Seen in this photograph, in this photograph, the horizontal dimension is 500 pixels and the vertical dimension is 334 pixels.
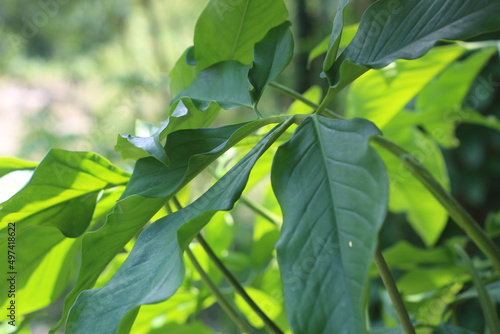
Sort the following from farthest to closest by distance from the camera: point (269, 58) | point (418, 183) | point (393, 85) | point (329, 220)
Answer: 1. point (418, 183)
2. point (393, 85)
3. point (269, 58)
4. point (329, 220)

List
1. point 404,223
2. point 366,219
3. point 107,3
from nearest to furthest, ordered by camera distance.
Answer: point 366,219, point 404,223, point 107,3

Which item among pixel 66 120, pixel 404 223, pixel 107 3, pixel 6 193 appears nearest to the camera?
pixel 6 193

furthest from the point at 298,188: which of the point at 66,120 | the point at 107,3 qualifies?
the point at 66,120

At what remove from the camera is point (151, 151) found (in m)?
0.29

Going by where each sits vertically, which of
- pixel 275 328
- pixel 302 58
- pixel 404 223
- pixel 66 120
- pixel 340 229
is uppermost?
pixel 340 229

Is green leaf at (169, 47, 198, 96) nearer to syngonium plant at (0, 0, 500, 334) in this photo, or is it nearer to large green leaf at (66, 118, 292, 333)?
syngonium plant at (0, 0, 500, 334)

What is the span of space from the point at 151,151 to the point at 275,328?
171 millimetres

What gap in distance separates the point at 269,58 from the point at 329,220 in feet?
0.51

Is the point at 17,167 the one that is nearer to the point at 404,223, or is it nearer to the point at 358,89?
the point at 358,89

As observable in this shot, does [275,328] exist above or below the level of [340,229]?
below

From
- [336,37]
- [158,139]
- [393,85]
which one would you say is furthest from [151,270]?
[393,85]

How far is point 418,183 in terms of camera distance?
2.35 ft

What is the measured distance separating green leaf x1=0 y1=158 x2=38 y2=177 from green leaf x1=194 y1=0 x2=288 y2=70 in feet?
0.49

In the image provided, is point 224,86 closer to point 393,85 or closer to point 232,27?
point 232,27
